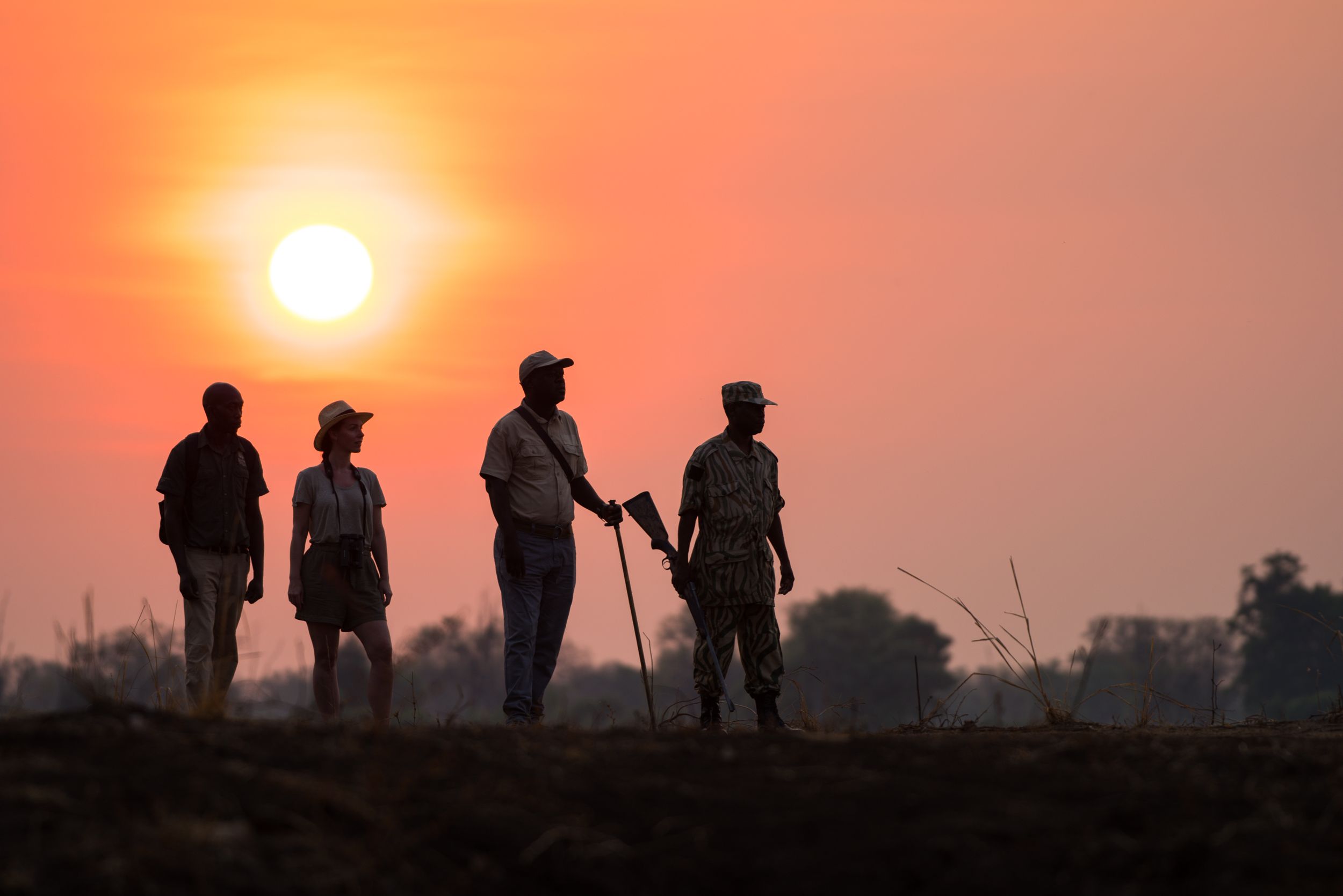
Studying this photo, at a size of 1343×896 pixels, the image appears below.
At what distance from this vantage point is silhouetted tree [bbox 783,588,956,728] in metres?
81.1

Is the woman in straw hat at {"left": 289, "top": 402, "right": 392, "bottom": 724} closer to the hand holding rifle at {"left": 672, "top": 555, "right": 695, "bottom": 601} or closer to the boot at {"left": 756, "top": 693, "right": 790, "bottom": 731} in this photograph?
the hand holding rifle at {"left": 672, "top": 555, "right": 695, "bottom": 601}

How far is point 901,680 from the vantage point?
8031 centimetres

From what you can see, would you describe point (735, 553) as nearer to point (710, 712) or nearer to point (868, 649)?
point (710, 712)

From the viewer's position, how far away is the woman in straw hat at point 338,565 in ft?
24.9

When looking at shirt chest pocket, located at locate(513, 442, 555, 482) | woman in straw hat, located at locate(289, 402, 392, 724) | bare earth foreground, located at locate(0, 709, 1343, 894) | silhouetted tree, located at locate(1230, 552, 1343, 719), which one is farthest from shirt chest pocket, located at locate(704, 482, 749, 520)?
silhouetted tree, located at locate(1230, 552, 1343, 719)

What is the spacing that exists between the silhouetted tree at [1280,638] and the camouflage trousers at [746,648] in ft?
180

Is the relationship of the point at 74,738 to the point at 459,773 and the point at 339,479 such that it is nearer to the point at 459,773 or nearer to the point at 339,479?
the point at 459,773

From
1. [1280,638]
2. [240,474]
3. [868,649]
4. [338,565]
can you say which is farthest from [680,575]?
[868,649]

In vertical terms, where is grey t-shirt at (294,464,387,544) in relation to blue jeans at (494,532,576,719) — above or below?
above

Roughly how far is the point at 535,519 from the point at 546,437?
0.43 m

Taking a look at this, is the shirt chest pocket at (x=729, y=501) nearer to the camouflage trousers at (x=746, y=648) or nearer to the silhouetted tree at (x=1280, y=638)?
the camouflage trousers at (x=746, y=648)

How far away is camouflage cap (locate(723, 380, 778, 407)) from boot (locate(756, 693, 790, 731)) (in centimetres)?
161

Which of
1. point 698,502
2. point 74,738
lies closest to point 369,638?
point 698,502

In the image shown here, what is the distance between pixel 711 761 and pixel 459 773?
0.76 metres
